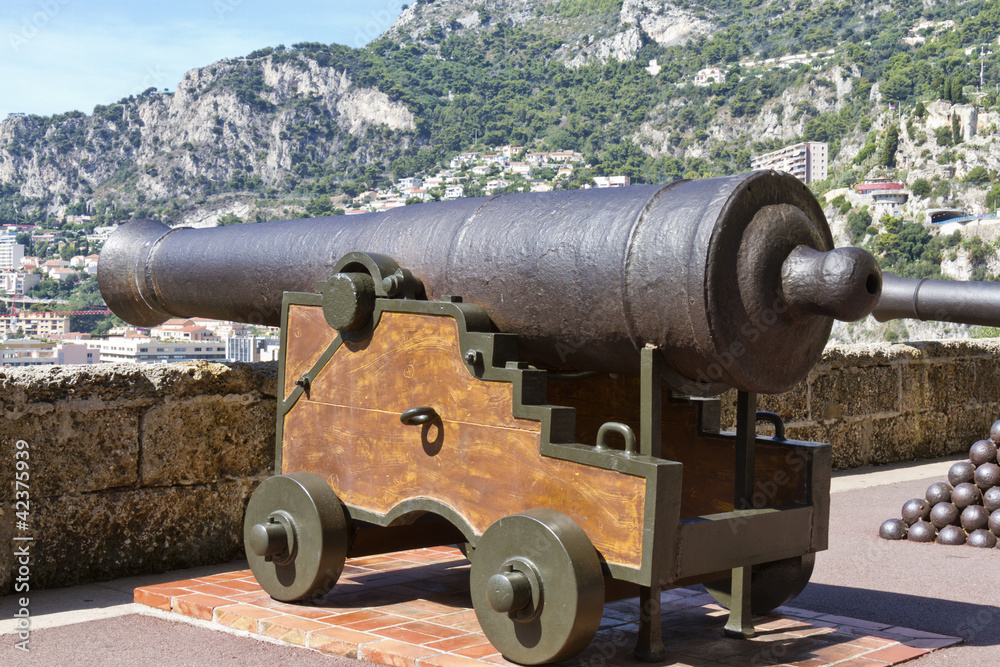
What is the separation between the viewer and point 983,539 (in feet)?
16.3

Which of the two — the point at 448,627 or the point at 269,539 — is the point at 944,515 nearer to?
the point at 448,627

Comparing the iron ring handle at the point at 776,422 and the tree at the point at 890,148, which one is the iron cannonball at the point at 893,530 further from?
the tree at the point at 890,148

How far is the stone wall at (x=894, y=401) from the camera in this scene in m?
7.00

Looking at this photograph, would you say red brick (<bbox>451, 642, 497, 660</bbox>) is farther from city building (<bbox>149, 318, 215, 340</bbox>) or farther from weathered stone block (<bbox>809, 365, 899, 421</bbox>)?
city building (<bbox>149, 318, 215, 340</bbox>)

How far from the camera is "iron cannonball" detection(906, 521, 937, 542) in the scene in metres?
5.14

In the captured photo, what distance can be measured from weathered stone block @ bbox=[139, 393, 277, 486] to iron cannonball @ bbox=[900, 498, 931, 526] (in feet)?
10.4

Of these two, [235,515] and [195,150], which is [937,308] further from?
[195,150]

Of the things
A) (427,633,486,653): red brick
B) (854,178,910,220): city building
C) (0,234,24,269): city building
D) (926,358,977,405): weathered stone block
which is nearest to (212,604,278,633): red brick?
(427,633,486,653): red brick


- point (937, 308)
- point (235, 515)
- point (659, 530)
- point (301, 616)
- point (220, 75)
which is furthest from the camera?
point (220, 75)

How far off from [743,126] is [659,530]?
12803 centimetres

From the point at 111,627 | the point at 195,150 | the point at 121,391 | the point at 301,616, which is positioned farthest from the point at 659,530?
the point at 195,150

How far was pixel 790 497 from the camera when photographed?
3.33 meters

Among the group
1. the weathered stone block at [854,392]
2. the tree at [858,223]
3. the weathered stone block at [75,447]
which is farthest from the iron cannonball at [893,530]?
the tree at [858,223]

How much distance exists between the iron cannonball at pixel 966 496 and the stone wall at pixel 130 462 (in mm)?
3370
